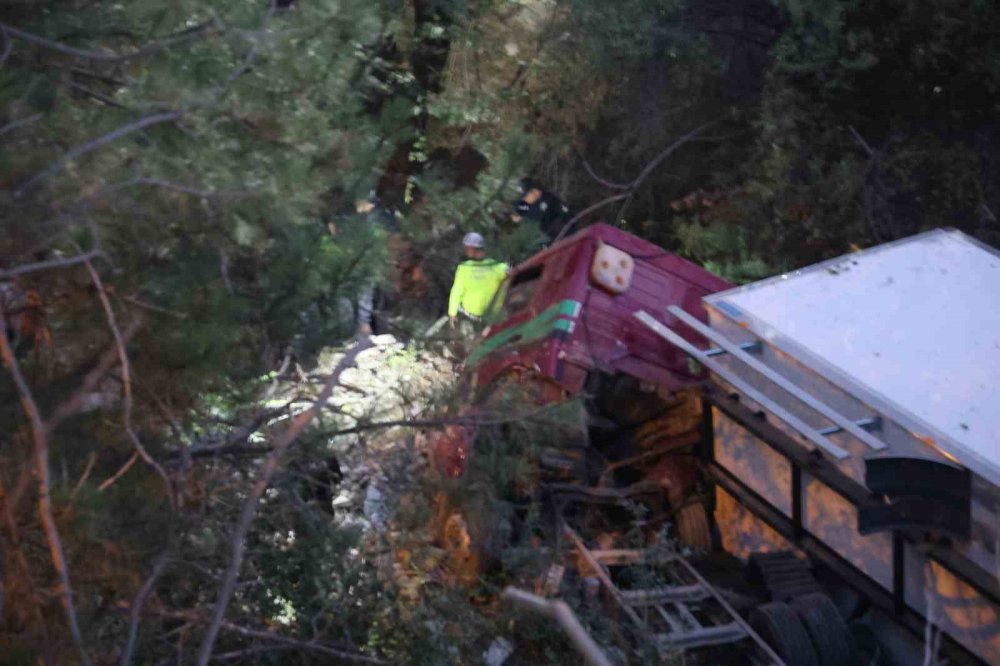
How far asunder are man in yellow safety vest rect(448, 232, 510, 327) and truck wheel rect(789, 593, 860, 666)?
6.69 feet

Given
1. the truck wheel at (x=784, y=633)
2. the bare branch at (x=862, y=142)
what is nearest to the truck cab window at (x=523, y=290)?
the truck wheel at (x=784, y=633)

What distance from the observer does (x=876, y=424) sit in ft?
18.5

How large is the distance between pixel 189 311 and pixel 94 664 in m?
1.03

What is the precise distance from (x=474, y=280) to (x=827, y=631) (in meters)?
2.20

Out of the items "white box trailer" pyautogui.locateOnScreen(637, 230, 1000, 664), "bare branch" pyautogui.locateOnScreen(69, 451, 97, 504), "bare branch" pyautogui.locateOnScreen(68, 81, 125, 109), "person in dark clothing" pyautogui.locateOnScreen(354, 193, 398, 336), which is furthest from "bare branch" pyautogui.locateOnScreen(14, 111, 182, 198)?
"white box trailer" pyautogui.locateOnScreen(637, 230, 1000, 664)

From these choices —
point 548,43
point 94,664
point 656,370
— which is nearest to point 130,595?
point 94,664

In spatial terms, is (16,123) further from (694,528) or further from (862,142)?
(862,142)

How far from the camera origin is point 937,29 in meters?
10.0

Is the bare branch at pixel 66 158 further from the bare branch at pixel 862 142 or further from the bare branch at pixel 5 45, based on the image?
the bare branch at pixel 862 142

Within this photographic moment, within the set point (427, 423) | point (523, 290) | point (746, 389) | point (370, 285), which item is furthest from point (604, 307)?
point (370, 285)

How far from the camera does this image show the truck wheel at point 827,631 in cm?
539

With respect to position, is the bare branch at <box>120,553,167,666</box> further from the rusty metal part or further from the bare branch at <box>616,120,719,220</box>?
the bare branch at <box>616,120,719,220</box>

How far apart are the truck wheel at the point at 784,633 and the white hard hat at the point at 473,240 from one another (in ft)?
7.38

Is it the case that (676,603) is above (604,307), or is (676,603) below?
below
